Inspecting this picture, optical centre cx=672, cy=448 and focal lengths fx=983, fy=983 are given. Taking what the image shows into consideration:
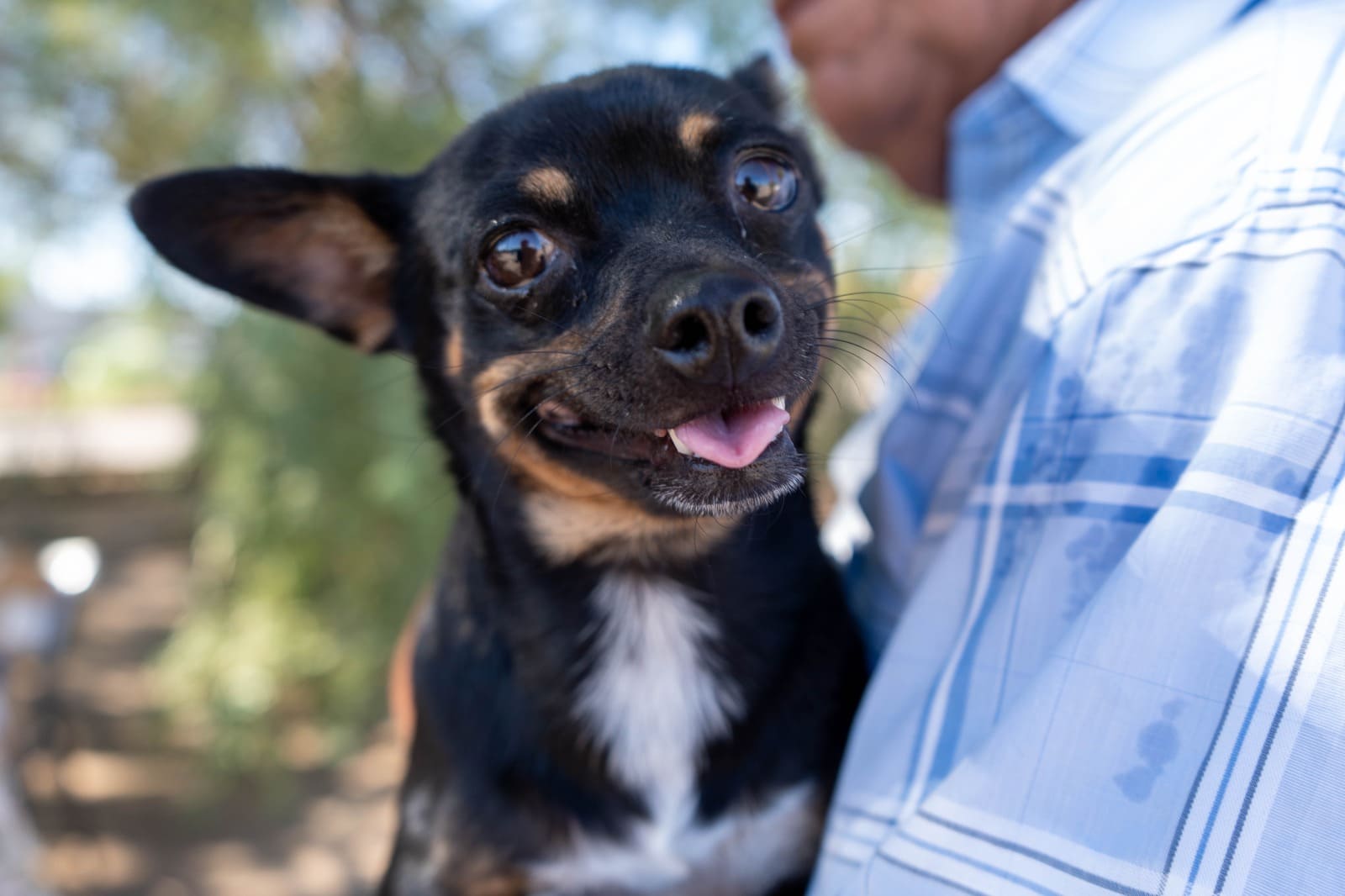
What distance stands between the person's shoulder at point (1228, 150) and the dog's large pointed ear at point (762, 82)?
0.89 meters

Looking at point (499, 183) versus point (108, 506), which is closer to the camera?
point (499, 183)

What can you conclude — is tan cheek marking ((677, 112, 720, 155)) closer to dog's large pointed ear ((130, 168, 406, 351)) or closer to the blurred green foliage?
dog's large pointed ear ((130, 168, 406, 351))

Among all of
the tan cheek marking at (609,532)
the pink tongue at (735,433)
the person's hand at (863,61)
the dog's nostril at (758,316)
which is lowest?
the tan cheek marking at (609,532)

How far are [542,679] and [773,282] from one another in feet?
2.77

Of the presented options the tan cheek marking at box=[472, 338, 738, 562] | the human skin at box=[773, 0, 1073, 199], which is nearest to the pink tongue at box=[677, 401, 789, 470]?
the tan cheek marking at box=[472, 338, 738, 562]

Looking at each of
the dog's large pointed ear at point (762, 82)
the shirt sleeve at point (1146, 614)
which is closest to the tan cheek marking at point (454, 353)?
the dog's large pointed ear at point (762, 82)

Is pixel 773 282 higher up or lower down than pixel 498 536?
higher up

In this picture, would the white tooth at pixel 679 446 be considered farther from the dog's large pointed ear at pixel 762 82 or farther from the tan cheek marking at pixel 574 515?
the dog's large pointed ear at pixel 762 82

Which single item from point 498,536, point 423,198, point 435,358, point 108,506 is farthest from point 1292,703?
point 108,506

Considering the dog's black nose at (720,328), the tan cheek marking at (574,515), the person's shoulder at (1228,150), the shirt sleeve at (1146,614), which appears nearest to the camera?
the shirt sleeve at (1146,614)

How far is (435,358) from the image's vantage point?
1979 millimetres

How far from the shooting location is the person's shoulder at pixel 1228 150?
3.97ft

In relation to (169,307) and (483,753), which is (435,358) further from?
(169,307)

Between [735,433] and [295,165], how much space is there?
13.6 ft
